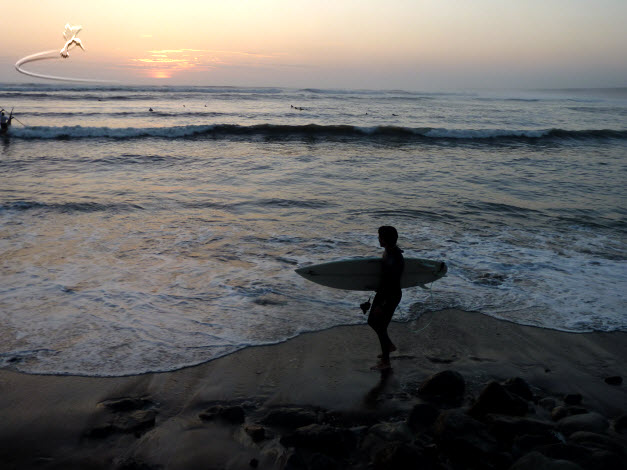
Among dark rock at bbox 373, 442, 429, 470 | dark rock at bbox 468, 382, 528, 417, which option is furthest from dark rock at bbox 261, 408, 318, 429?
dark rock at bbox 468, 382, 528, 417

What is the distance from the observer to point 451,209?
1181cm

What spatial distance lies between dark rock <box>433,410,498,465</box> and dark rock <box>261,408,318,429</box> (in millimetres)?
1021

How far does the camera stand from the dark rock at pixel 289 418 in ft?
13.1

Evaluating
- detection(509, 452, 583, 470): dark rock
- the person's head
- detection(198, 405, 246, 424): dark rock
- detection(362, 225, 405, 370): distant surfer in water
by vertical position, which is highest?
the person's head

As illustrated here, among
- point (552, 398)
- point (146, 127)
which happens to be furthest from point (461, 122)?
point (552, 398)

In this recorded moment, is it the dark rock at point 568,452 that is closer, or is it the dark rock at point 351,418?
the dark rock at point 568,452

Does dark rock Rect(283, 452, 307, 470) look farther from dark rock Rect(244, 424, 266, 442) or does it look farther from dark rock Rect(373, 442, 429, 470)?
dark rock Rect(373, 442, 429, 470)

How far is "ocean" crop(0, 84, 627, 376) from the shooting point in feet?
19.3

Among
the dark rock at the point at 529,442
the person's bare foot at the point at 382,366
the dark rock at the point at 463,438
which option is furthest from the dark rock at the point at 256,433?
the dark rock at the point at 529,442

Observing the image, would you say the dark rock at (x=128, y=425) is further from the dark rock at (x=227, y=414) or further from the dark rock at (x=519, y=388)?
the dark rock at (x=519, y=388)

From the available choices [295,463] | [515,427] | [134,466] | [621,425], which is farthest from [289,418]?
[621,425]

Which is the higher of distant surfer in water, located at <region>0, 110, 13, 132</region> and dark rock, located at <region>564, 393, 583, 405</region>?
distant surfer in water, located at <region>0, 110, 13, 132</region>

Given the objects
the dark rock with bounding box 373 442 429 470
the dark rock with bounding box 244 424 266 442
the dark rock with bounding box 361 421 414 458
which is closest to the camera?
the dark rock with bounding box 373 442 429 470

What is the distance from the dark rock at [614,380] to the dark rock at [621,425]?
77 cm
